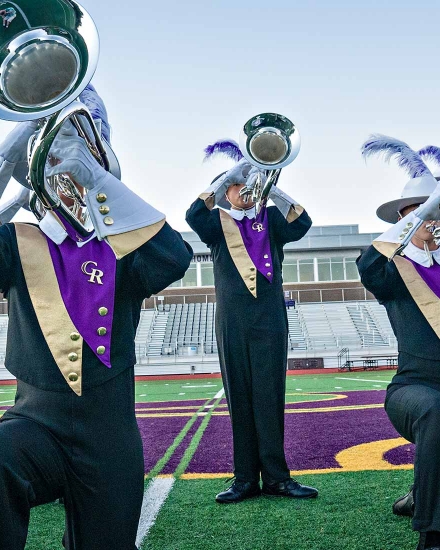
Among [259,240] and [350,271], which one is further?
[350,271]

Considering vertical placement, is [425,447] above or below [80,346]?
below

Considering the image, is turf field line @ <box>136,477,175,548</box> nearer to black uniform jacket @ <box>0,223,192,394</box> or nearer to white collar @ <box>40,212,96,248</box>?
black uniform jacket @ <box>0,223,192,394</box>

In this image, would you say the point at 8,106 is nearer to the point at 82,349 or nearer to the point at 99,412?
the point at 82,349

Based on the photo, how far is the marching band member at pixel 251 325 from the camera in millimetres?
3439

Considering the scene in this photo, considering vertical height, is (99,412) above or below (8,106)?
below

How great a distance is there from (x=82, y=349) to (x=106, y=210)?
0.43m

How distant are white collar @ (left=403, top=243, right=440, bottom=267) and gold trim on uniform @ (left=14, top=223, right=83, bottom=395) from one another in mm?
1776

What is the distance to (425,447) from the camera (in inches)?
95.4

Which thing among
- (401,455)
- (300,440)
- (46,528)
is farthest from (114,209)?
(300,440)

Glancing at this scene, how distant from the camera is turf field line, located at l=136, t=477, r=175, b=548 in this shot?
2.89 metres

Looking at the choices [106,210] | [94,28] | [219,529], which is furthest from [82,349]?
[219,529]

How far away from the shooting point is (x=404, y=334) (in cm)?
292

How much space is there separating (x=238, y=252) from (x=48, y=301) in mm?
1812

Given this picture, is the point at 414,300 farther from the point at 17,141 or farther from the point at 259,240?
the point at 17,141
